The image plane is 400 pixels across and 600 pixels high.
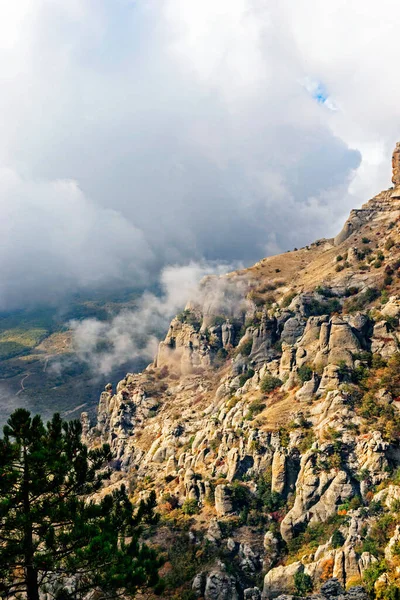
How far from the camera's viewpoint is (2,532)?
2252 centimetres

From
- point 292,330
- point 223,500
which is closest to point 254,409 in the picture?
point 223,500

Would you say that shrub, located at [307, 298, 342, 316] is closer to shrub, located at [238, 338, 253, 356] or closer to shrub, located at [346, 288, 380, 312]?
shrub, located at [346, 288, 380, 312]

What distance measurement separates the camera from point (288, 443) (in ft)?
196

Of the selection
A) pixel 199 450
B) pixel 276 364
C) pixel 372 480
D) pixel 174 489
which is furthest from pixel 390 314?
pixel 174 489

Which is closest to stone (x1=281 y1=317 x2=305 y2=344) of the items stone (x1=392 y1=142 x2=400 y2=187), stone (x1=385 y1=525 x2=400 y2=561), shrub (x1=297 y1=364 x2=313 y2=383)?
shrub (x1=297 y1=364 x2=313 y2=383)

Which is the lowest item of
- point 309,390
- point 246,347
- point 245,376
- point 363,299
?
point 309,390

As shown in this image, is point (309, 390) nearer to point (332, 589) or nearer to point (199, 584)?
point (199, 584)

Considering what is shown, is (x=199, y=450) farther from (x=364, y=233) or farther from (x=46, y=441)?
(x=364, y=233)

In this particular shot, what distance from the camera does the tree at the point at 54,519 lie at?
21969 mm

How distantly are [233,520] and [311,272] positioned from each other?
78496 mm

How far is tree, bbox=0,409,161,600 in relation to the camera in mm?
21969

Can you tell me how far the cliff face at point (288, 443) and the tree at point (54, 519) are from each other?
18834 millimetres

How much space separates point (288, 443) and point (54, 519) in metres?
42.6

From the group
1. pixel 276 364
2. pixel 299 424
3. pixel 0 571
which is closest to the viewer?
pixel 0 571
